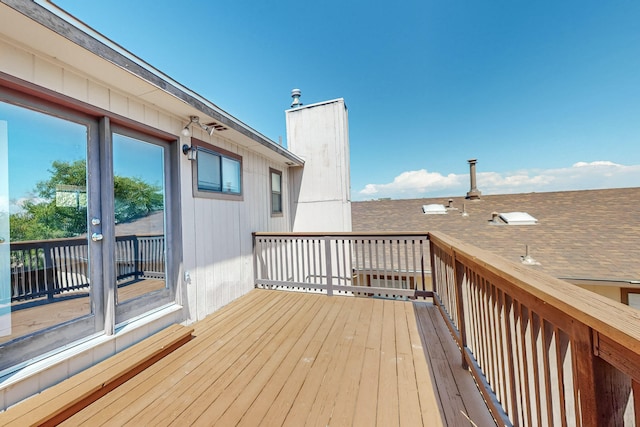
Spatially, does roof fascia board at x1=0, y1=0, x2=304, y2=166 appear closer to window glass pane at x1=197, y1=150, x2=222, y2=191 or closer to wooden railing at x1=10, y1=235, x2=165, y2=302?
window glass pane at x1=197, y1=150, x2=222, y2=191

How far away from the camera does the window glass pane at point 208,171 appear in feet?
10.5

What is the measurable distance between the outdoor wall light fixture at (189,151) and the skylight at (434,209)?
8.03 meters

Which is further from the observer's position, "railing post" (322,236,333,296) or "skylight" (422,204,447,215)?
"skylight" (422,204,447,215)

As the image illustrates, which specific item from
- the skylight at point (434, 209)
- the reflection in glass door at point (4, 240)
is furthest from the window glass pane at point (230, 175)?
the skylight at point (434, 209)

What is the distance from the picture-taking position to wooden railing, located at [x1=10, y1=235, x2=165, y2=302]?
171cm

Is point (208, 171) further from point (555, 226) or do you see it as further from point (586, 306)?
point (555, 226)

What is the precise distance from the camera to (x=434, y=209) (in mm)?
8805

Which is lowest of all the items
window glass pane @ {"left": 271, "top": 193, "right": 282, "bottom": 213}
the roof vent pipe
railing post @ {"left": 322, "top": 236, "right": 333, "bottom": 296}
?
railing post @ {"left": 322, "top": 236, "right": 333, "bottom": 296}

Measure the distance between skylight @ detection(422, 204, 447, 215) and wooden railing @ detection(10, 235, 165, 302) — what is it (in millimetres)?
8695

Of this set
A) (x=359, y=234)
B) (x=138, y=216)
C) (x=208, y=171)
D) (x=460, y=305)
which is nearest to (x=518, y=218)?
(x=359, y=234)

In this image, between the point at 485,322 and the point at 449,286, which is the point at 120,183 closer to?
the point at 485,322

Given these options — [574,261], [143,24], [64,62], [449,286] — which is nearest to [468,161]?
[574,261]

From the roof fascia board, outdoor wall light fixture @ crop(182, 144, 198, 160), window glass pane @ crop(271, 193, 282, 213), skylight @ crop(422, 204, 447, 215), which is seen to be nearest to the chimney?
skylight @ crop(422, 204, 447, 215)

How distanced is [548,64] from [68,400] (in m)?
11.2
